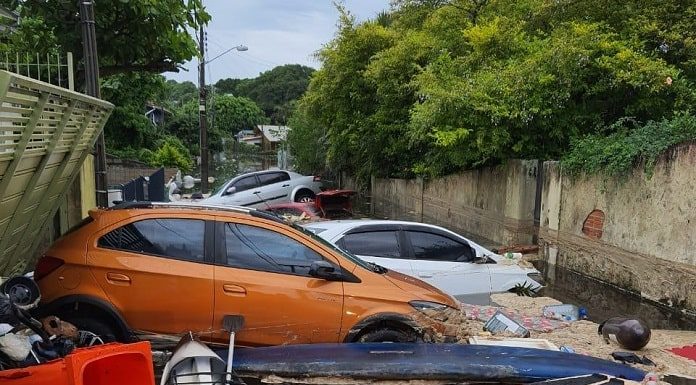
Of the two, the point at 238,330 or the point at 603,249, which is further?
the point at 603,249

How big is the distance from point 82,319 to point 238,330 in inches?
56.2

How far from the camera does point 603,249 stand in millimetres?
10391

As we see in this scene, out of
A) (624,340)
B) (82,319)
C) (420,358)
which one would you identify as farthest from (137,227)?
(624,340)

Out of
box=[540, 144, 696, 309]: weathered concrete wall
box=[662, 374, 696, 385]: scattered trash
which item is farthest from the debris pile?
box=[540, 144, 696, 309]: weathered concrete wall

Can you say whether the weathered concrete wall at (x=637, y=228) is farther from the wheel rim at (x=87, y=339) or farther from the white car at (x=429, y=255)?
the wheel rim at (x=87, y=339)

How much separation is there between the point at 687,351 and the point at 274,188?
14.2 metres

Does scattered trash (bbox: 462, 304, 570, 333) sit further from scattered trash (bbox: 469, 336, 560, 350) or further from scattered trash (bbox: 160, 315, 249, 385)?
scattered trash (bbox: 160, 315, 249, 385)

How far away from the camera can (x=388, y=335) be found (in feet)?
17.7

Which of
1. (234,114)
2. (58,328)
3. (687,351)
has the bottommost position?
(687,351)

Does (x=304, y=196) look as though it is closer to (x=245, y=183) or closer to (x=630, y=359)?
(x=245, y=183)

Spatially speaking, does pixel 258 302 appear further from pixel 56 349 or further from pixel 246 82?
pixel 246 82

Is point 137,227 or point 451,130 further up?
point 451,130

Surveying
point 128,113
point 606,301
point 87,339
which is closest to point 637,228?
point 606,301

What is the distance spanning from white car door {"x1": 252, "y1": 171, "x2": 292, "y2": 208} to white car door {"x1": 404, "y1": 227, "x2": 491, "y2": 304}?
10.8 metres
